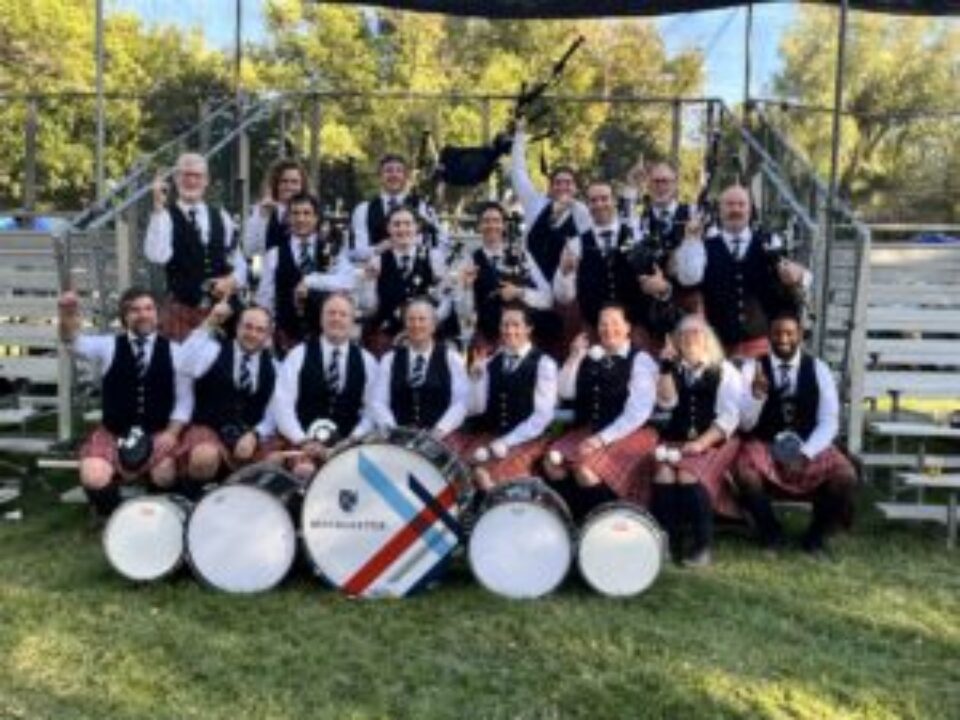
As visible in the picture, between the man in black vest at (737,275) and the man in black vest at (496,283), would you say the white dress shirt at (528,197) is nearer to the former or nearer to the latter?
the man in black vest at (496,283)

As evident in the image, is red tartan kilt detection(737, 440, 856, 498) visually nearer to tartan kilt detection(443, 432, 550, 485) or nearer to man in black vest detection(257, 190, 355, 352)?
tartan kilt detection(443, 432, 550, 485)

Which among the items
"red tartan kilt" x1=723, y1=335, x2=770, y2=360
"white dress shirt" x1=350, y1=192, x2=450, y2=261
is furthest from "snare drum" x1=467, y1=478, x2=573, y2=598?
"white dress shirt" x1=350, y1=192, x2=450, y2=261

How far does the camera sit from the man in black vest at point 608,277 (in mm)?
7328

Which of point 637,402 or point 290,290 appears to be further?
point 290,290

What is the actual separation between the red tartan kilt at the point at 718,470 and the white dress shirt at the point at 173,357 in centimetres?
238

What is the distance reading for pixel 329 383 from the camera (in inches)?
258

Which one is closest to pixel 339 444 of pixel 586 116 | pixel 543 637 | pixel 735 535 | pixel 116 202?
pixel 543 637

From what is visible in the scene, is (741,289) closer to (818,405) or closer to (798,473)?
(818,405)

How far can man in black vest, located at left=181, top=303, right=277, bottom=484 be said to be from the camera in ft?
21.7

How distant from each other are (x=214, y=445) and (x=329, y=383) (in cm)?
62

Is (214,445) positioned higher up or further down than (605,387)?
further down

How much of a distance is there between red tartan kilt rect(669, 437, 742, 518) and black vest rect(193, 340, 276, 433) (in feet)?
6.57

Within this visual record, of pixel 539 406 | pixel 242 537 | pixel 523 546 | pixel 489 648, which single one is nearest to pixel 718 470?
pixel 539 406

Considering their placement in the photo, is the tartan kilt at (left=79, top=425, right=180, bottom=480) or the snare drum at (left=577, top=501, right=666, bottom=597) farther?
the tartan kilt at (left=79, top=425, right=180, bottom=480)
